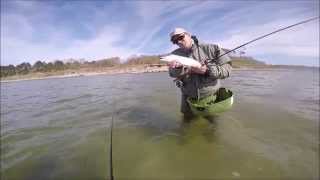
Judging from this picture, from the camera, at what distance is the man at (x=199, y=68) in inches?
247

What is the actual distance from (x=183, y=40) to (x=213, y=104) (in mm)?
1576

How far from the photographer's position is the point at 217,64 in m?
6.58

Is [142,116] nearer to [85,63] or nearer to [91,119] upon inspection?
[91,119]

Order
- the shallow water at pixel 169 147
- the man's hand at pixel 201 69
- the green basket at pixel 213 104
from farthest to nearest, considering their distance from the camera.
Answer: the green basket at pixel 213 104 < the man's hand at pixel 201 69 < the shallow water at pixel 169 147

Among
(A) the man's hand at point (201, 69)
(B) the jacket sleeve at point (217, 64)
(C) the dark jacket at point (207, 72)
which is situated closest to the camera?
(A) the man's hand at point (201, 69)

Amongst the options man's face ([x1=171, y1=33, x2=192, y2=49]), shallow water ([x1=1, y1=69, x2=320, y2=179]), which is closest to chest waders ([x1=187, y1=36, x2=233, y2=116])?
man's face ([x1=171, y1=33, x2=192, y2=49])

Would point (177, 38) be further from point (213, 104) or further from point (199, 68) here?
point (213, 104)

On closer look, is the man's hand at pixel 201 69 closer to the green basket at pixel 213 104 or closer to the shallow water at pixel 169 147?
the green basket at pixel 213 104

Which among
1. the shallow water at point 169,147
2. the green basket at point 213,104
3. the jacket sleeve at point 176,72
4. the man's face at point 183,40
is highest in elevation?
the man's face at point 183,40

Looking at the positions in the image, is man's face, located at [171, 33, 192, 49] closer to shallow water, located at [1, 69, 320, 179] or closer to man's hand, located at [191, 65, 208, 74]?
man's hand, located at [191, 65, 208, 74]

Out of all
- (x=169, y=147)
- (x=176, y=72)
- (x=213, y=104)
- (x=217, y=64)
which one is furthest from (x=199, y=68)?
(x=169, y=147)

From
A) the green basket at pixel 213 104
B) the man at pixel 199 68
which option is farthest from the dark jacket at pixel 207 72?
the green basket at pixel 213 104

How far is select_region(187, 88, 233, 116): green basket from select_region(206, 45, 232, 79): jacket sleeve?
23.2 inches

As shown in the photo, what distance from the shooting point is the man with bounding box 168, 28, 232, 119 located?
6281 millimetres
